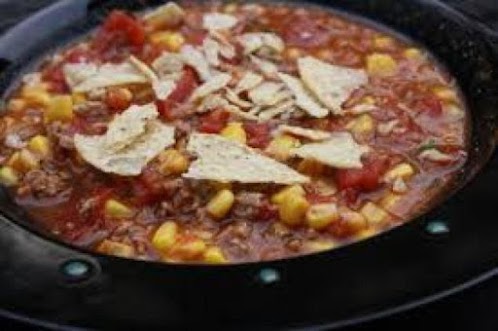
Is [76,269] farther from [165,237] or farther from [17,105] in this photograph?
[17,105]

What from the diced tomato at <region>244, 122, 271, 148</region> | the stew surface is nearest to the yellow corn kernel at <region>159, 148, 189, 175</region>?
→ the stew surface

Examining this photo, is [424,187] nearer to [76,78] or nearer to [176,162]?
[176,162]

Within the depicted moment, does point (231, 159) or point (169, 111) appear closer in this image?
point (231, 159)

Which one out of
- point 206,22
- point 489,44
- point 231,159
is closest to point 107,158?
point 231,159

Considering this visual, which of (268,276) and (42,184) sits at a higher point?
(268,276)

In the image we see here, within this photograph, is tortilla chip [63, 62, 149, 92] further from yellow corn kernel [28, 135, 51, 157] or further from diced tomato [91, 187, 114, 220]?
diced tomato [91, 187, 114, 220]

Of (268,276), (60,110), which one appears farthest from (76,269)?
(60,110)
